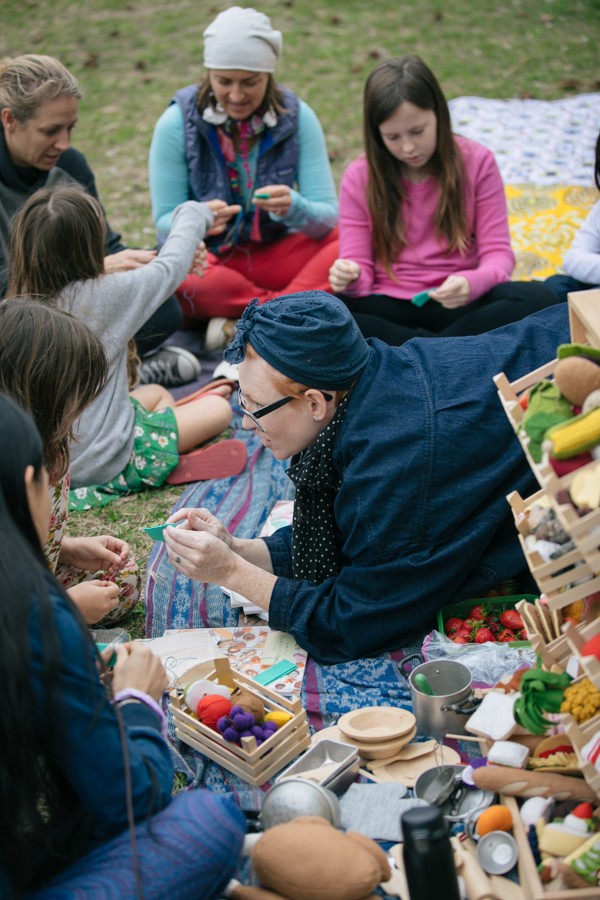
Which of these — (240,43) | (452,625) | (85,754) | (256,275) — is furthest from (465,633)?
(240,43)

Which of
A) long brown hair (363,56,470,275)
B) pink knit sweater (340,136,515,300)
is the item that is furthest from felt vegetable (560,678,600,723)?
long brown hair (363,56,470,275)

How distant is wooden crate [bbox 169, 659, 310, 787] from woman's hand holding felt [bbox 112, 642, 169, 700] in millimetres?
336

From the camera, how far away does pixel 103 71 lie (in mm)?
8938

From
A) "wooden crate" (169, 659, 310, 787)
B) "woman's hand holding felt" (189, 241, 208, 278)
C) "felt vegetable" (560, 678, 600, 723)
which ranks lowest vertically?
"wooden crate" (169, 659, 310, 787)

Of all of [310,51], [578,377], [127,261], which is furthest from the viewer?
[310,51]

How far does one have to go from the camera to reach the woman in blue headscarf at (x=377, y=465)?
268 centimetres

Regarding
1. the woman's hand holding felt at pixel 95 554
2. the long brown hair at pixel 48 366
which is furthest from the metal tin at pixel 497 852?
the long brown hair at pixel 48 366

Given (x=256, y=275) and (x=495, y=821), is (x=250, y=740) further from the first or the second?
(x=256, y=275)

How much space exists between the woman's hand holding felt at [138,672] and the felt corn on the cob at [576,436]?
3.28 feet

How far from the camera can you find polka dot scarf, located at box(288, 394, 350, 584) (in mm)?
2771

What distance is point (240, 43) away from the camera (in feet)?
14.8

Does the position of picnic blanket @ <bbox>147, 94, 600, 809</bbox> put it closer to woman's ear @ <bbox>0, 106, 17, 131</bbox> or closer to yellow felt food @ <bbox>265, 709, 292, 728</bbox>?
yellow felt food @ <bbox>265, 709, 292, 728</bbox>

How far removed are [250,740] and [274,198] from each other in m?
3.00

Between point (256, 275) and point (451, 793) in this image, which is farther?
point (256, 275)
